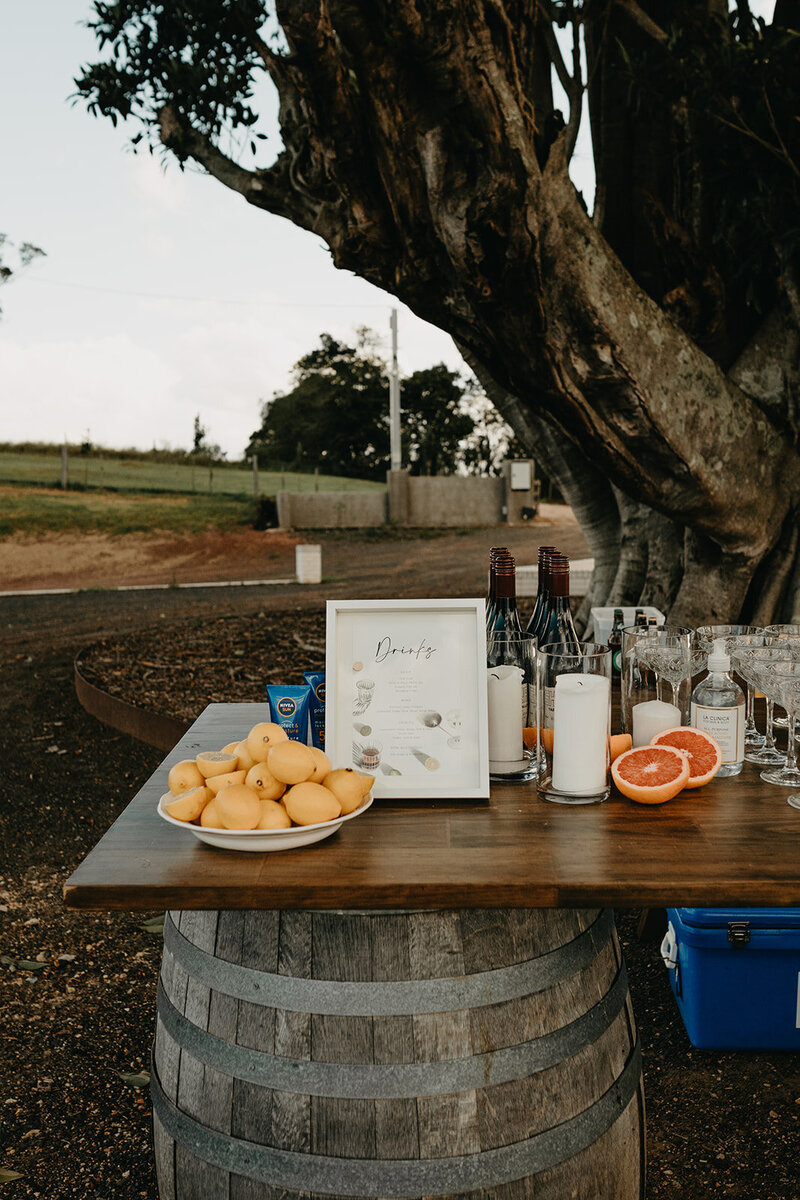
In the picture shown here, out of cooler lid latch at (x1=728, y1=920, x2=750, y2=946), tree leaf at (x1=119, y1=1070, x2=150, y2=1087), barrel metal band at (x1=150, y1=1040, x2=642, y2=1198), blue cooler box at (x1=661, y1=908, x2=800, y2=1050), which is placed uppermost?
barrel metal band at (x1=150, y1=1040, x2=642, y2=1198)

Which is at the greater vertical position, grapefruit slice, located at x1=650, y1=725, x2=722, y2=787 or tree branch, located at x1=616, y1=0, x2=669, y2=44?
tree branch, located at x1=616, y1=0, x2=669, y2=44

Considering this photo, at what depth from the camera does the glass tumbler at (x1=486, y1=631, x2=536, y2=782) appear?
1.76 metres

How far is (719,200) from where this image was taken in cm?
502

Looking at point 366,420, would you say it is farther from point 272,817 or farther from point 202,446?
point 272,817

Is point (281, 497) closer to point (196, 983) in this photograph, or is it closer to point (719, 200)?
point (719, 200)

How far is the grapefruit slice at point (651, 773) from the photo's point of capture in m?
1.69

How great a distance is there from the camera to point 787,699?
1.81 metres

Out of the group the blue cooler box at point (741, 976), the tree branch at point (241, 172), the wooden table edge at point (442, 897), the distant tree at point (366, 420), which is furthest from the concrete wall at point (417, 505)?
the wooden table edge at point (442, 897)

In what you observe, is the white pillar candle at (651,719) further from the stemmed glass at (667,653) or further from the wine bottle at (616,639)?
the wine bottle at (616,639)

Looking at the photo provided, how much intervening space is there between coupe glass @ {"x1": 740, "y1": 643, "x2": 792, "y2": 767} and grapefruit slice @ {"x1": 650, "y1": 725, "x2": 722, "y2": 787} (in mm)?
157

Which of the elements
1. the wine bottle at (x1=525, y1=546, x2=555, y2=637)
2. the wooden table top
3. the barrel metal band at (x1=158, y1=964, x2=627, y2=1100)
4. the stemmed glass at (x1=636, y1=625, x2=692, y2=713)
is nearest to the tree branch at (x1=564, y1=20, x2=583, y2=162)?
the wine bottle at (x1=525, y1=546, x2=555, y2=637)

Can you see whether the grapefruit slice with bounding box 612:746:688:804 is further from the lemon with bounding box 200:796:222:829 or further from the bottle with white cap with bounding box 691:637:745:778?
the lemon with bounding box 200:796:222:829

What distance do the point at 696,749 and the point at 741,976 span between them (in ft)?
3.56

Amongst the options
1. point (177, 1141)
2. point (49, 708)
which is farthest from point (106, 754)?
point (177, 1141)
